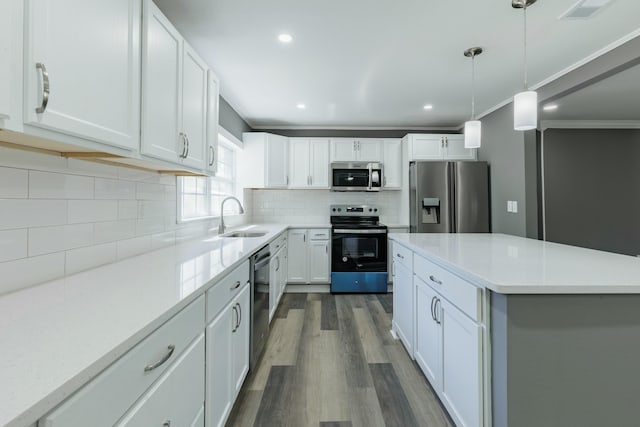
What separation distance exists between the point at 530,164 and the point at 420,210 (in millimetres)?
1230

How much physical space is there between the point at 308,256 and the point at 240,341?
7.61 feet

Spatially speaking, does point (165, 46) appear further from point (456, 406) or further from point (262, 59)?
point (456, 406)

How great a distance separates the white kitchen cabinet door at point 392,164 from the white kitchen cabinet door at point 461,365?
9.12 feet

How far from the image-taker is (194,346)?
1.11 meters

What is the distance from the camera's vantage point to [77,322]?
2.52 feet

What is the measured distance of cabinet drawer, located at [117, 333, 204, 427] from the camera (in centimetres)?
77

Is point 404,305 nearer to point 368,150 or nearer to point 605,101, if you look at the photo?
point 368,150

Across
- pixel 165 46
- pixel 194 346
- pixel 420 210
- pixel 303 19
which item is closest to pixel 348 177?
pixel 420 210

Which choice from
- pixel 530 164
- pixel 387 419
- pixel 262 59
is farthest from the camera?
pixel 530 164

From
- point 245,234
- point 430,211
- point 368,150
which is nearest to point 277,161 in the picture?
point 368,150

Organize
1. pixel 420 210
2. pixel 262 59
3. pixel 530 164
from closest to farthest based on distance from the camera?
pixel 262 59, pixel 530 164, pixel 420 210

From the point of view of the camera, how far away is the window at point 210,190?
2441 millimetres

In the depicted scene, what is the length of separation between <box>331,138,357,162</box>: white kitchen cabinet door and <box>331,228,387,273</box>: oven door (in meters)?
1.07

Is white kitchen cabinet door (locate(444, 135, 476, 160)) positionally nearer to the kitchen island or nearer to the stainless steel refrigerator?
the stainless steel refrigerator
